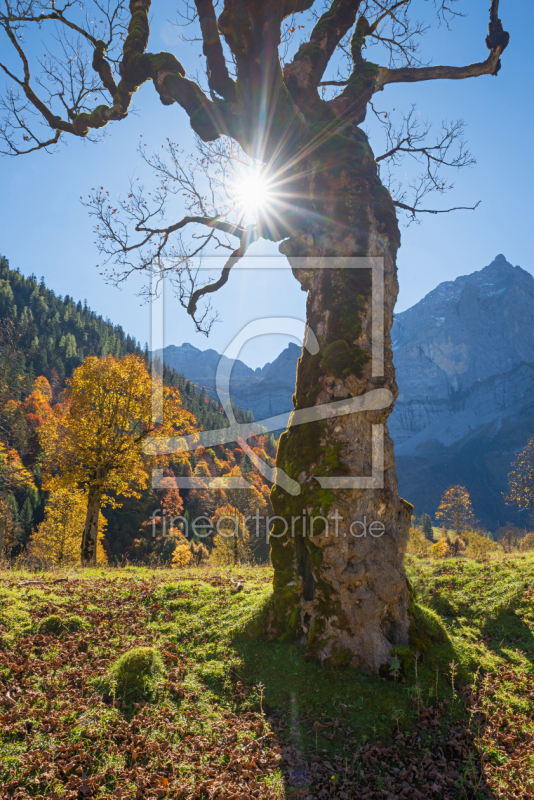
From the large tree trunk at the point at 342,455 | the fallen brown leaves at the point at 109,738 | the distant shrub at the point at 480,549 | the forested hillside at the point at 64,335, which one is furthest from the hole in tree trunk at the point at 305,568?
the forested hillside at the point at 64,335

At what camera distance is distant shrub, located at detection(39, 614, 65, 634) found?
5.74m

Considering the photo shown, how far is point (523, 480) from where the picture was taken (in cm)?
2606

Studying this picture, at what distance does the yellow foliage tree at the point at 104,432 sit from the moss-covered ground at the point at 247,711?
9510mm

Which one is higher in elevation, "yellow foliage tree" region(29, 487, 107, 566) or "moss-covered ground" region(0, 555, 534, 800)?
"moss-covered ground" region(0, 555, 534, 800)

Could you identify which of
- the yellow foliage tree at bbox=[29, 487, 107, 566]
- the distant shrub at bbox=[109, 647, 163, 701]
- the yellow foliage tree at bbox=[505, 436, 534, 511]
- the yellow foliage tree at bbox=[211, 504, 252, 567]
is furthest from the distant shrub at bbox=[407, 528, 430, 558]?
the yellow foliage tree at bbox=[29, 487, 107, 566]

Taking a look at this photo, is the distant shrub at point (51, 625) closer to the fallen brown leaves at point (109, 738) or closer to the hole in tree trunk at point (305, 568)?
the fallen brown leaves at point (109, 738)

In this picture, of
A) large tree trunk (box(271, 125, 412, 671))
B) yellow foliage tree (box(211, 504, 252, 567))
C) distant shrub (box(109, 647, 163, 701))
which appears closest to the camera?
distant shrub (box(109, 647, 163, 701))

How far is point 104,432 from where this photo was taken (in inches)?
639

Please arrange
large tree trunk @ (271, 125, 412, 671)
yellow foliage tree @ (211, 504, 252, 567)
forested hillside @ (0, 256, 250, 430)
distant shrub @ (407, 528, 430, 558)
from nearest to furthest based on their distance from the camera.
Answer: large tree trunk @ (271, 125, 412, 671)
distant shrub @ (407, 528, 430, 558)
yellow foliage tree @ (211, 504, 252, 567)
forested hillside @ (0, 256, 250, 430)

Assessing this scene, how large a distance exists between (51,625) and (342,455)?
4702 millimetres

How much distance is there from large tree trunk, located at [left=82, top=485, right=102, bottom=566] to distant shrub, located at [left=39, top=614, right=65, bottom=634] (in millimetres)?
9064

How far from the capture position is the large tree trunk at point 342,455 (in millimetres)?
5199

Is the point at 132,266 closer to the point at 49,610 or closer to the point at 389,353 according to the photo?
the point at 389,353

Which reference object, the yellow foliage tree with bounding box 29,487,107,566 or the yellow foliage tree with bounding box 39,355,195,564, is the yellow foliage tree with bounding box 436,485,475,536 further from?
the yellow foliage tree with bounding box 39,355,195,564
